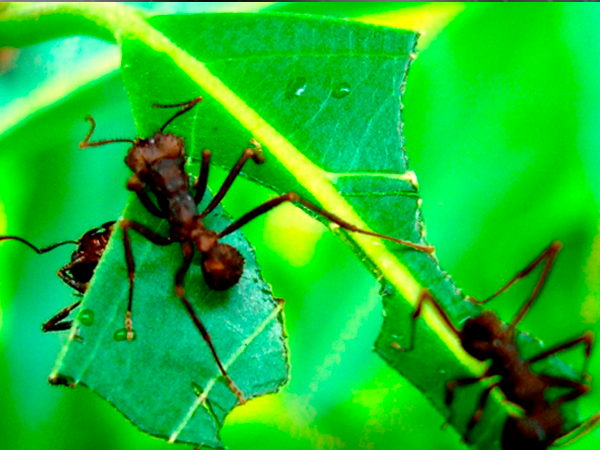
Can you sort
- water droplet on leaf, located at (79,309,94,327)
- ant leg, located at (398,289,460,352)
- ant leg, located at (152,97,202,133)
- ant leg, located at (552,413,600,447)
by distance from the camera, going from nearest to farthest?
water droplet on leaf, located at (79,309,94,327) < ant leg, located at (398,289,460,352) < ant leg, located at (152,97,202,133) < ant leg, located at (552,413,600,447)

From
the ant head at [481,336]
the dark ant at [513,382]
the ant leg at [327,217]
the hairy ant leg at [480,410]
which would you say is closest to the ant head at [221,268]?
the ant leg at [327,217]

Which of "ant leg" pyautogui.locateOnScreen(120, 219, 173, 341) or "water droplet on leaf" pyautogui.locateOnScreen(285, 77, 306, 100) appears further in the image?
"water droplet on leaf" pyautogui.locateOnScreen(285, 77, 306, 100)

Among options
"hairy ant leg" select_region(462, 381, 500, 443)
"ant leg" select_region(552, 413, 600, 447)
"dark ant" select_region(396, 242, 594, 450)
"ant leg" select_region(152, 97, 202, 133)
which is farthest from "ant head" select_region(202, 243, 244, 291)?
"ant leg" select_region(552, 413, 600, 447)

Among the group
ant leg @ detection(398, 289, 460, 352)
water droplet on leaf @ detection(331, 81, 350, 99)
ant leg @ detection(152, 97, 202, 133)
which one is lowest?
ant leg @ detection(398, 289, 460, 352)

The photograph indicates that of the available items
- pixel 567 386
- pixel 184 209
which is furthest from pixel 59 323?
pixel 567 386

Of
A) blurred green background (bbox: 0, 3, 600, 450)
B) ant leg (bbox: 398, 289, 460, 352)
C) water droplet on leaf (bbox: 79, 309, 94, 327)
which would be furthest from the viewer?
blurred green background (bbox: 0, 3, 600, 450)

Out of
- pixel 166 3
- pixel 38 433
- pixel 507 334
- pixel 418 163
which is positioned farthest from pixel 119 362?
pixel 166 3

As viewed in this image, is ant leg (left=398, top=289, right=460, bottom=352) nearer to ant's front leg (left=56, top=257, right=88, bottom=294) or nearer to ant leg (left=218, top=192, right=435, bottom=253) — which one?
ant leg (left=218, top=192, right=435, bottom=253)

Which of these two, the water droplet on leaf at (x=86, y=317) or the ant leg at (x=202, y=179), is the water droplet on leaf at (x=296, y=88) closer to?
the ant leg at (x=202, y=179)

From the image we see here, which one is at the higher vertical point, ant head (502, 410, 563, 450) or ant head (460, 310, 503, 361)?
ant head (460, 310, 503, 361)
